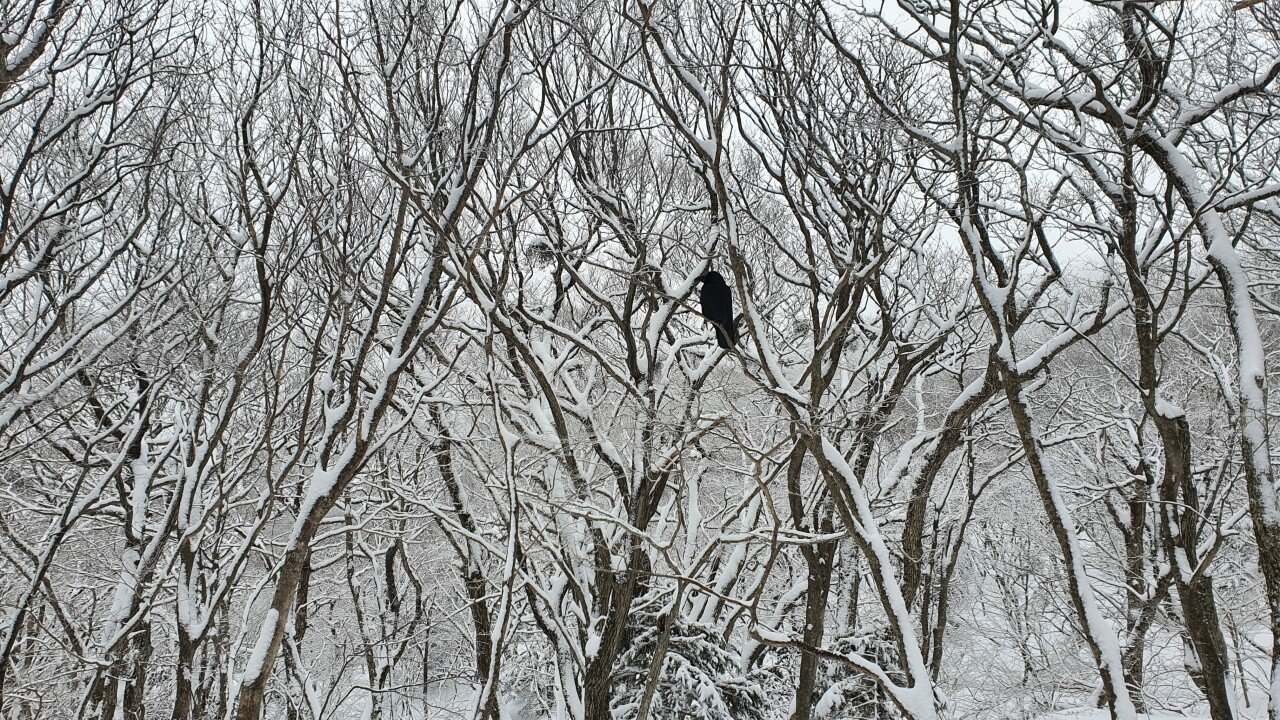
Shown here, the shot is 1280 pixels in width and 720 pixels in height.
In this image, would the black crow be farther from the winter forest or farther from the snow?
the snow

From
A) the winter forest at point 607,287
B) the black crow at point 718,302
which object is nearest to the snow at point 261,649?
the winter forest at point 607,287

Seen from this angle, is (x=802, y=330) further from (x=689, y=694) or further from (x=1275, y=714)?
(x=1275, y=714)

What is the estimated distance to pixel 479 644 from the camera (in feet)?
35.6

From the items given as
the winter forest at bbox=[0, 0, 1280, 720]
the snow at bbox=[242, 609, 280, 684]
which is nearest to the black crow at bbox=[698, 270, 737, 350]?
the winter forest at bbox=[0, 0, 1280, 720]

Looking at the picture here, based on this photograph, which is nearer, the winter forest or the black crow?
the winter forest

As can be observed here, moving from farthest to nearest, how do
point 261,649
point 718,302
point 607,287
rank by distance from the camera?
point 607,287, point 718,302, point 261,649

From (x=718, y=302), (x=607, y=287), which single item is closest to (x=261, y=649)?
(x=718, y=302)

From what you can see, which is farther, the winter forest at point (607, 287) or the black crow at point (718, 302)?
the black crow at point (718, 302)

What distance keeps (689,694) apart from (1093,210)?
230 inches

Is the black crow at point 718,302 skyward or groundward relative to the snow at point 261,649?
skyward

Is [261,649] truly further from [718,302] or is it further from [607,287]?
[607,287]

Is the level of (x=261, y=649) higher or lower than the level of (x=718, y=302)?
lower

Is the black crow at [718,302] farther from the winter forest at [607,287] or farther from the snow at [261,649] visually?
the snow at [261,649]

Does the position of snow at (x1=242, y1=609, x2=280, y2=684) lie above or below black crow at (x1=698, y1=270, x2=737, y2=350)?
below
